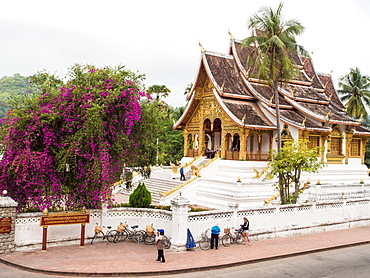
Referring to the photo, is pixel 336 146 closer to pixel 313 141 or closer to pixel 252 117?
pixel 313 141

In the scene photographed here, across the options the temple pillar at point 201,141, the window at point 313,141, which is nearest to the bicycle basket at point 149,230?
the temple pillar at point 201,141

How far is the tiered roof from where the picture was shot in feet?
78.1

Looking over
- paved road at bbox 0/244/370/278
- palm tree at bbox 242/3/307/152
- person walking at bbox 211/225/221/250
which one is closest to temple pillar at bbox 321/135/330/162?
palm tree at bbox 242/3/307/152

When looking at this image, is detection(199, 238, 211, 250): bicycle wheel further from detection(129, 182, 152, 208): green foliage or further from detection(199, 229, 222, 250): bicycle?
detection(129, 182, 152, 208): green foliage

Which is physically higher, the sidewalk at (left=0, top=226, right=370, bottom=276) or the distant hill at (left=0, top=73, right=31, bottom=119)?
the distant hill at (left=0, top=73, right=31, bottom=119)

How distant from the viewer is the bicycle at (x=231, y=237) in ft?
40.8

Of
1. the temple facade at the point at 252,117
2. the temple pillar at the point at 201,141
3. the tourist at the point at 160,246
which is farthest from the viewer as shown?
the temple pillar at the point at 201,141

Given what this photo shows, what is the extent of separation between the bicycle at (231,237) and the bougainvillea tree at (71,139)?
3.79 meters

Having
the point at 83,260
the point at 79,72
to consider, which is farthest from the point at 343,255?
the point at 79,72

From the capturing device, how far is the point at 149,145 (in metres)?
14.0

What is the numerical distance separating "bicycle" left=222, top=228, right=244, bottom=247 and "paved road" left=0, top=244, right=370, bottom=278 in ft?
5.34

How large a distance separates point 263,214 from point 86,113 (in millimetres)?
6670

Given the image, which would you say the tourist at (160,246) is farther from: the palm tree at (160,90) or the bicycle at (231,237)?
the palm tree at (160,90)

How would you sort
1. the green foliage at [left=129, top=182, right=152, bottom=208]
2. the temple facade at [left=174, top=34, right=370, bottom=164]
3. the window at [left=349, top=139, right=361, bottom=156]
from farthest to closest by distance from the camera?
the window at [left=349, top=139, right=361, bottom=156] → the temple facade at [left=174, top=34, right=370, bottom=164] → the green foliage at [left=129, top=182, right=152, bottom=208]
